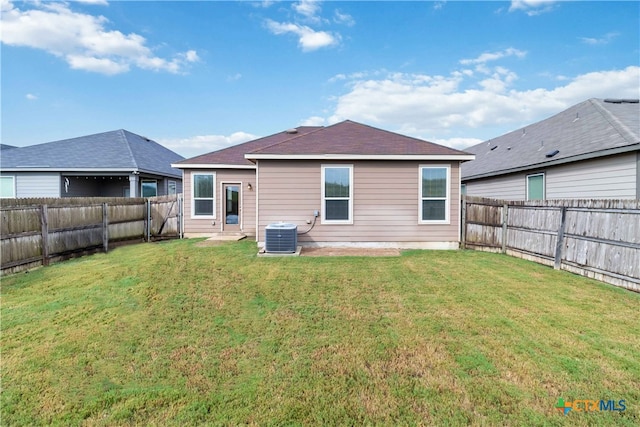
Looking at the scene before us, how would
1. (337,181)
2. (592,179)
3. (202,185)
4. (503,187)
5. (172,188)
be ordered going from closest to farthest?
(592,179)
(337,181)
(202,185)
(503,187)
(172,188)

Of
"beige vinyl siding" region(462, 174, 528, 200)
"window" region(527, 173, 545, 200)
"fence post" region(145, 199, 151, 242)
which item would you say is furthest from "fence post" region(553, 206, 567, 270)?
"fence post" region(145, 199, 151, 242)

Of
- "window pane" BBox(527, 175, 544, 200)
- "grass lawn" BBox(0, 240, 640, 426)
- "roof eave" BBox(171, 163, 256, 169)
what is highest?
"roof eave" BBox(171, 163, 256, 169)

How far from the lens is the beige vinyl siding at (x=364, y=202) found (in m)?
8.91

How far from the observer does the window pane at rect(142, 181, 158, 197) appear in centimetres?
1556

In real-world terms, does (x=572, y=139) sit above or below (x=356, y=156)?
above

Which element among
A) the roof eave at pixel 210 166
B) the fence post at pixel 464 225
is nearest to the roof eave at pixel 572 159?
the fence post at pixel 464 225

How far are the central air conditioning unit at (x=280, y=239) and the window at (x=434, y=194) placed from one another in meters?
4.02

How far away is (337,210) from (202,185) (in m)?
5.84

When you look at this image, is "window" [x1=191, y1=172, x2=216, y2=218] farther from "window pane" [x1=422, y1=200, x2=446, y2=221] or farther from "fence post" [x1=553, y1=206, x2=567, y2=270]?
"fence post" [x1=553, y1=206, x2=567, y2=270]

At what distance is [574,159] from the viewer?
8680 millimetres

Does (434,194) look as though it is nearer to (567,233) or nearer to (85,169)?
(567,233)

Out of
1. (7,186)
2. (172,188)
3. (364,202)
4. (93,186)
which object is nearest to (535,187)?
(364,202)

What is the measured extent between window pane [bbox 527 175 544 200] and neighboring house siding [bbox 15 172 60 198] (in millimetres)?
20258

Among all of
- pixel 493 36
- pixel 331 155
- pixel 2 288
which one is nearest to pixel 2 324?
pixel 2 288
